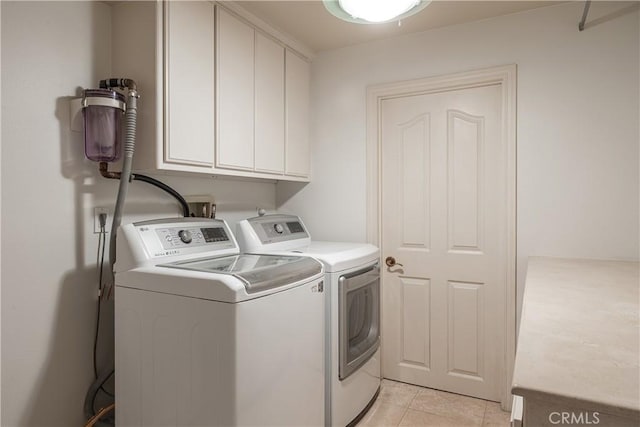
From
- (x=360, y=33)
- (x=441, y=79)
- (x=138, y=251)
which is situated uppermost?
(x=360, y=33)

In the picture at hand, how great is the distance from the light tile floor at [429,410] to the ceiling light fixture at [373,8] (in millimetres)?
2112

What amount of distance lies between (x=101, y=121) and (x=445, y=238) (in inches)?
80.6

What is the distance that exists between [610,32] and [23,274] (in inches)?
121

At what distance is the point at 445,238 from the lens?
8.30 ft

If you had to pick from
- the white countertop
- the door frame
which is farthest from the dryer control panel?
the white countertop

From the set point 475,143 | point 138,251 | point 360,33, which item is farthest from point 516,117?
point 138,251

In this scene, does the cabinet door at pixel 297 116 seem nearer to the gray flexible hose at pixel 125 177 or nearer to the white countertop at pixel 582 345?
the gray flexible hose at pixel 125 177

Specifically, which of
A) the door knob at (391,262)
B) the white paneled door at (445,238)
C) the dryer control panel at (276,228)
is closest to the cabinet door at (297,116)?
the dryer control panel at (276,228)

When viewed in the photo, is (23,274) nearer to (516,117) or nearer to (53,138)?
(53,138)

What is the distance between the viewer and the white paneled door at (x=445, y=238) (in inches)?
94.1

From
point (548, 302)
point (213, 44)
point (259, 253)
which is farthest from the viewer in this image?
point (259, 253)

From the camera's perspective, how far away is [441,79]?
8.11 feet

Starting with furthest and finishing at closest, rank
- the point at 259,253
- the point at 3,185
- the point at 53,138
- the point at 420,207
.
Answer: the point at 420,207, the point at 259,253, the point at 53,138, the point at 3,185

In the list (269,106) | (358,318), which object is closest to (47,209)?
(269,106)
